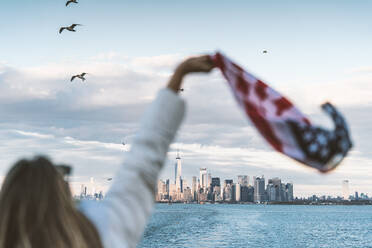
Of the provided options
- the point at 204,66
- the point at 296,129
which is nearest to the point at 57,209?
the point at 204,66

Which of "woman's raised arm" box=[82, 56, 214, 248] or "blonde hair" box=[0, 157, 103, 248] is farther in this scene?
"woman's raised arm" box=[82, 56, 214, 248]

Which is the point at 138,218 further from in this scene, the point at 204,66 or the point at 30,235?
the point at 204,66

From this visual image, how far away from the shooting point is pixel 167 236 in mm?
64500

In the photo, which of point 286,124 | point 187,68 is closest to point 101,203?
point 187,68

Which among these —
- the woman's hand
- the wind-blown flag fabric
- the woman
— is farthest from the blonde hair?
the wind-blown flag fabric

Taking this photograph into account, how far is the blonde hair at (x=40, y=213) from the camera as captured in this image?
66.6 inches

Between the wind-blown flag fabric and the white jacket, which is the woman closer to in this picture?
the white jacket

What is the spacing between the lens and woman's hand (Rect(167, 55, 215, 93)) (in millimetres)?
2514

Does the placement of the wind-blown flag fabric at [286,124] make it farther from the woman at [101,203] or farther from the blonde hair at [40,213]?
the blonde hair at [40,213]

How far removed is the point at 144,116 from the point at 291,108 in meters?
→ 0.87

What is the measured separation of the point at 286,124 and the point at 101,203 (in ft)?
3.67

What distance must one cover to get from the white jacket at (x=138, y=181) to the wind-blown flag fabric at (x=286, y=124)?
1.56 feet

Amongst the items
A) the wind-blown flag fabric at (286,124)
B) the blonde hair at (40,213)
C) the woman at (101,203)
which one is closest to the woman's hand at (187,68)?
the woman at (101,203)

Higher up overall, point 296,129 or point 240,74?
point 240,74
